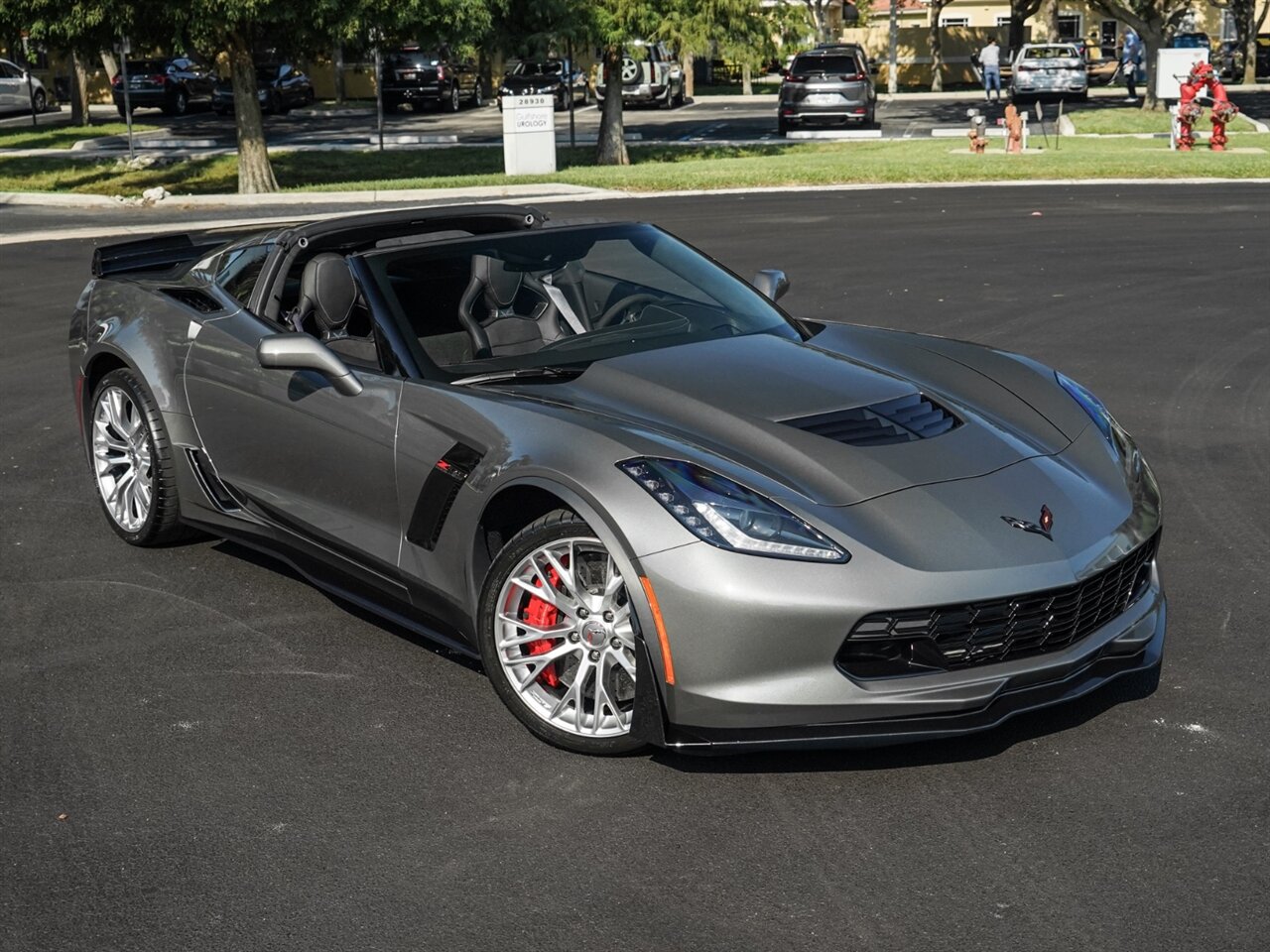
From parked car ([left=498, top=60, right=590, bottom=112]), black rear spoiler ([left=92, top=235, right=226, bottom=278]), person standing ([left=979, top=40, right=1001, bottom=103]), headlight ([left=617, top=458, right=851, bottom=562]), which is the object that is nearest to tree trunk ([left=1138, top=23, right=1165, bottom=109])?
person standing ([left=979, top=40, right=1001, bottom=103])

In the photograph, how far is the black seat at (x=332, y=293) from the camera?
5.75 metres

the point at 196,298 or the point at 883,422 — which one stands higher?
the point at 196,298

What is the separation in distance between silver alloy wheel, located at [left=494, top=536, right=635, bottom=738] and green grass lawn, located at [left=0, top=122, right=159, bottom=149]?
123ft

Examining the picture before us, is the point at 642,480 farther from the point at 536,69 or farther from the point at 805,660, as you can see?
the point at 536,69

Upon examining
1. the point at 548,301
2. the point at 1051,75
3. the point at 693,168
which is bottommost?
the point at 693,168

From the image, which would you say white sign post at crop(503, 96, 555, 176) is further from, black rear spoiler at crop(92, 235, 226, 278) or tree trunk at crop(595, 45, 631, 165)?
black rear spoiler at crop(92, 235, 226, 278)

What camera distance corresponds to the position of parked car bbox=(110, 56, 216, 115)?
51.0 m

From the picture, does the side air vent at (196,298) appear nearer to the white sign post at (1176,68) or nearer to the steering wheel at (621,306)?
the steering wheel at (621,306)

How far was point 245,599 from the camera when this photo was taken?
20.6 ft

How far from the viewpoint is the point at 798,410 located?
503 centimetres

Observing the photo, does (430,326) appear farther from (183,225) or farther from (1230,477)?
(183,225)

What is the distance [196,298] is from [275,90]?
46.7 metres

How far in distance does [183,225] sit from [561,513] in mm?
18993

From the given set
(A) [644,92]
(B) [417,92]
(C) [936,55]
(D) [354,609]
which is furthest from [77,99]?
(D) [354,609]
